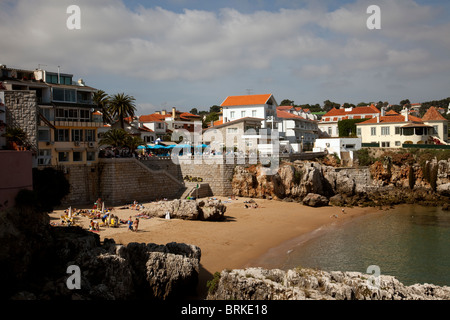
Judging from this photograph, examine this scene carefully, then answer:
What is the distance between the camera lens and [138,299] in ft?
61.8

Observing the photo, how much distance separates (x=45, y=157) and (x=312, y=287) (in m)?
28.3

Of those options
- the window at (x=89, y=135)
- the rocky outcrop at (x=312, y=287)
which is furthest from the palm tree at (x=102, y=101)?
the rocky outcrop at (x=312, y=287)

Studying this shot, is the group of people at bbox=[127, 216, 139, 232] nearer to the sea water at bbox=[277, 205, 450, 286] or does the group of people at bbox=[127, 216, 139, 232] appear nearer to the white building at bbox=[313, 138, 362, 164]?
the sea water at bbox=[277, 205, 450, 286]

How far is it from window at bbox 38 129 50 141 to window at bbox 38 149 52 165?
1116mm

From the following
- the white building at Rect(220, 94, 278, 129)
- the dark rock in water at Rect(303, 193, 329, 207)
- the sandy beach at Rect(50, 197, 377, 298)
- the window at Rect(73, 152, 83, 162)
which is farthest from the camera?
the white building at Rect(220, 94, 278, 129)

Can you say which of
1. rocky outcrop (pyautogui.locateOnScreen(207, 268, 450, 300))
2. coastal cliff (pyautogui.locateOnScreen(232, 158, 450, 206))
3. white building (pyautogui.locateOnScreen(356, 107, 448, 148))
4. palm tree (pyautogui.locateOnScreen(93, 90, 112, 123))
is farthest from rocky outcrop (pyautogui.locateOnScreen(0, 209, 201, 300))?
white building (pyautogui.locateOnScreen(356, 107, 448, 148))

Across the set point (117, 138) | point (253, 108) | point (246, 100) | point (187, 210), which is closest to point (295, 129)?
point (253, 108)

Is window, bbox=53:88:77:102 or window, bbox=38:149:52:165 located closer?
window, bbox=38:149:52:165

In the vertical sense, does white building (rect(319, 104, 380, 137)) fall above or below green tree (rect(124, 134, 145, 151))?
above

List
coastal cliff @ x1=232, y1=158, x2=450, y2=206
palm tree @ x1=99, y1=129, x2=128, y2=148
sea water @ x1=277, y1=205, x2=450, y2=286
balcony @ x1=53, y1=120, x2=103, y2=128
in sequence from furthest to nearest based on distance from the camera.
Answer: coastal cliff @ x1=232, y1=158, x2=450, y2=206
palm tree @ x1=99, y1=129, x2=128, y2=148
balcony @ x1=53, y1=120, x2=103, y2=128
sea water @ x1=277, y1=205, x2=450, y2=286

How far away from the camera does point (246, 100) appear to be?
231 ft

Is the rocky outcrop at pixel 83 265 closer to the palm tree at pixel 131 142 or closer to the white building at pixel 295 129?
the palm tree at pixel 131 142

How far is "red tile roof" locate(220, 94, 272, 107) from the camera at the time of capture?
68.9m

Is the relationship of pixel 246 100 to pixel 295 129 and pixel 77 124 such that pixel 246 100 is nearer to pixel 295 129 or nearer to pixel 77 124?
pixel 295 129
